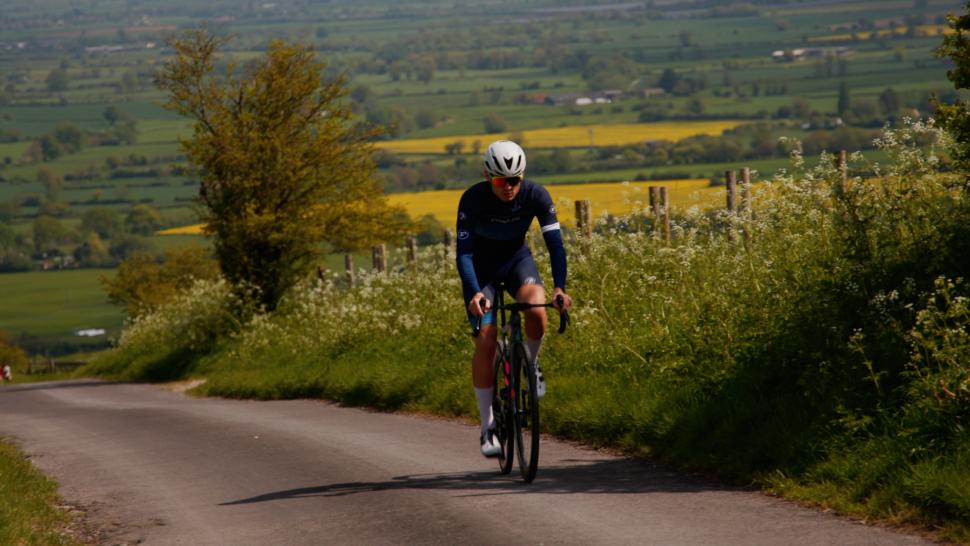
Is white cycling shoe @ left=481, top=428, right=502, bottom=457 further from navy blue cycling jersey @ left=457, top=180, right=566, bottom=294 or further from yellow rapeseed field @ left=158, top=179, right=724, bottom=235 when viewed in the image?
yellow rapeseed field @ left=158, top=179, right=724, bottom=235

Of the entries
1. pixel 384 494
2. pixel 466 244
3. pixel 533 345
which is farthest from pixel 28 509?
pixel 533 345

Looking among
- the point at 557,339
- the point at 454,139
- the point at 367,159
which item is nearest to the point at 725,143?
the point at 454,139

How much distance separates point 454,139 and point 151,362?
150 meters

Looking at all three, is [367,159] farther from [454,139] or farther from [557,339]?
[454,139]

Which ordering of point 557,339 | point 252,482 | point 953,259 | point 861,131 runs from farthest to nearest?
1. point 861,131
2. point 557,339
3. point 252,482
4. point 953,259

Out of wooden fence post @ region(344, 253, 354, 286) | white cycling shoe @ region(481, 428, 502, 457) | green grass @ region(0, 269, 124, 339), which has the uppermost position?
wooden fence post @ region(344, 253, 354, 286)

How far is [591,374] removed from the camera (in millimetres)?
13117

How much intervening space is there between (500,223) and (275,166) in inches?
912

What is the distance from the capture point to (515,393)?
32.4 ft

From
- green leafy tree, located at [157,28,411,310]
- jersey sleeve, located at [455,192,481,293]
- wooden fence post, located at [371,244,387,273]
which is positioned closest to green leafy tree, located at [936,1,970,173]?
jersey sleeve, located at [455,192,481,293]

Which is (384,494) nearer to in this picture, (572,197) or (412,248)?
(412,248)

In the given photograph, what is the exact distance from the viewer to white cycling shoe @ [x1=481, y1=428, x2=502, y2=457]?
1028 cm

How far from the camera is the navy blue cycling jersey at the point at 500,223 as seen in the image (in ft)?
32.8

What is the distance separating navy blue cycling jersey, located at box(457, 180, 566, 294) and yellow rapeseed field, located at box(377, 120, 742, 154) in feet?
445
